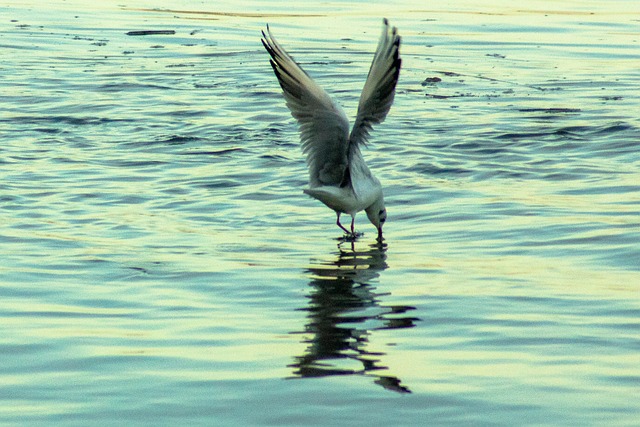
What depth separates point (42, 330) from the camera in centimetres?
629

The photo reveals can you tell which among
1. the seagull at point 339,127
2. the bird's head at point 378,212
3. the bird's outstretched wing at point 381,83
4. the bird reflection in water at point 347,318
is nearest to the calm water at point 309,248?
the bird reflection in water at point 347,318

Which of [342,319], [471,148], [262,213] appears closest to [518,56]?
[471,148]

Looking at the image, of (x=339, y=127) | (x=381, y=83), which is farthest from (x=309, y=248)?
(x=381, y=83)

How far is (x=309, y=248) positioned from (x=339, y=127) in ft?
3.01

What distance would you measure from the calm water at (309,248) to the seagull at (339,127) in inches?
13.9

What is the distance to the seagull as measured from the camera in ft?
27.0

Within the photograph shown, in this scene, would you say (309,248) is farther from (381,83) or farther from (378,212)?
(381,83)

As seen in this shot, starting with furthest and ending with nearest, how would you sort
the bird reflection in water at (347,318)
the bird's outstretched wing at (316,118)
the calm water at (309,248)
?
the bird's outstretched wing at (316,118) < the bird reflection in water at (347,318) < the calm water at (309,248)

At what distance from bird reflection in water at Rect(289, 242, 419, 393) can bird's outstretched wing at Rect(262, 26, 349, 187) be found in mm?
689

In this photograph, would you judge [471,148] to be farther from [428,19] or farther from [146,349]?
[428,19]

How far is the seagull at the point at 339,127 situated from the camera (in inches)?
324

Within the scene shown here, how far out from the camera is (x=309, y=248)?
28.3ft

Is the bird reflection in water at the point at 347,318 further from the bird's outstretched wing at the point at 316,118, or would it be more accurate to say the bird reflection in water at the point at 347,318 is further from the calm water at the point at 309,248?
the bird's outstretched wing at the point at 316,118

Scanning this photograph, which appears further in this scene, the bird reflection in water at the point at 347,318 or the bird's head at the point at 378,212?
the bird's head at the point at 378,212
